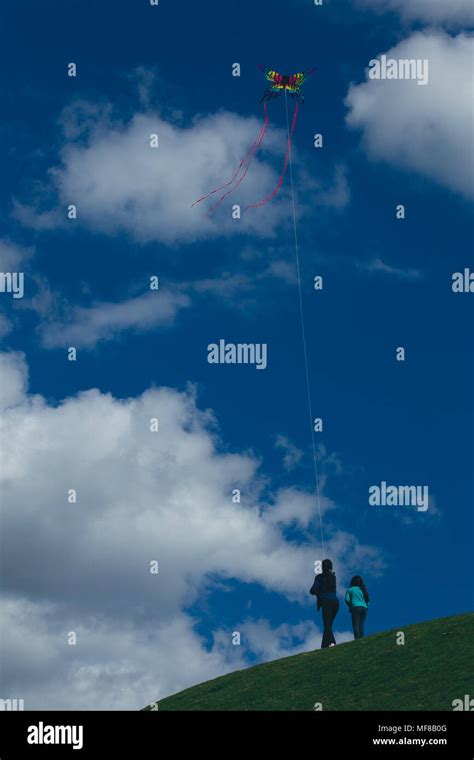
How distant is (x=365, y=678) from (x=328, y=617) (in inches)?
127

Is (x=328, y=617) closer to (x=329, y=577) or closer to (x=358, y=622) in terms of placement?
(x=358, y=622)

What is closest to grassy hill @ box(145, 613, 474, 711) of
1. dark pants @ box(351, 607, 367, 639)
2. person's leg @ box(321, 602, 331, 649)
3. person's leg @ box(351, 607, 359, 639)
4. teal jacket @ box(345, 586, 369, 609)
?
person's leg @ box(321, 602, 331, 649)

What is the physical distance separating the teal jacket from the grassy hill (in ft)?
4.91

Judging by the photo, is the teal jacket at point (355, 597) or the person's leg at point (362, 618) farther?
the person's leg at point (362, 618)

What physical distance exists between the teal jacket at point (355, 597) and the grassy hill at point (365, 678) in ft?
4.91

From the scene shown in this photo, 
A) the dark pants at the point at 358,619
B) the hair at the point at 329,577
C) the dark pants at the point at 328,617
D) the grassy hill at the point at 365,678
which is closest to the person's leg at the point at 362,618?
the dark pants at the point at 358,619

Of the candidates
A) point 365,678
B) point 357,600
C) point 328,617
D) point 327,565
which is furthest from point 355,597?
point 365,678

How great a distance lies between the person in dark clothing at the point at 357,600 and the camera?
34594 millimetres

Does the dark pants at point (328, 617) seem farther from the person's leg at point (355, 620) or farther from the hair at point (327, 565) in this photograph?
the hair at point (327, 565)

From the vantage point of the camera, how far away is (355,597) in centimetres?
3459
